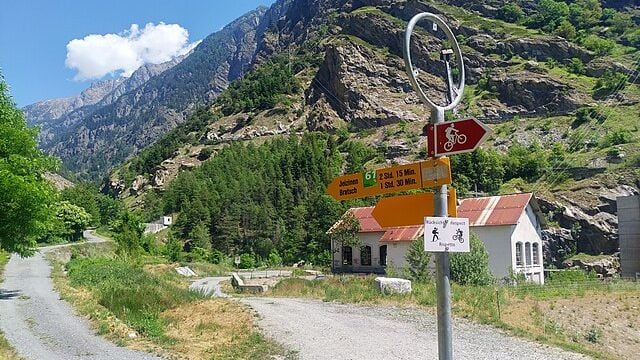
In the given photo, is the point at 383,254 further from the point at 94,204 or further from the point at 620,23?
the point at 620,23

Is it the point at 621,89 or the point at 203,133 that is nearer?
the point at 621,89

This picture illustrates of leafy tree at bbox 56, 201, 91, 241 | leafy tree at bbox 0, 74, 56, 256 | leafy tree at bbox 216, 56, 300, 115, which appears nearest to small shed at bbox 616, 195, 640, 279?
leafy tree at bbox 0, 74, 56, 256

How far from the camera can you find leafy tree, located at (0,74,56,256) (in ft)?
64.3

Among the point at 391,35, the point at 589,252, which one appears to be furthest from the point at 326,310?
the point at 391,35

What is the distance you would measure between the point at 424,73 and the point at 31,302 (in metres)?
103

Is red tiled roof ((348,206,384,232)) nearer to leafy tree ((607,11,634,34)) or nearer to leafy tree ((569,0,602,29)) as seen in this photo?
leafy tree ((607,11,634,34))

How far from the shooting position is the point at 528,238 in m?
38.0

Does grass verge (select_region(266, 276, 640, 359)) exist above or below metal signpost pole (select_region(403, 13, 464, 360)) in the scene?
below

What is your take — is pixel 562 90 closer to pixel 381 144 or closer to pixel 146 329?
pixel 381 144

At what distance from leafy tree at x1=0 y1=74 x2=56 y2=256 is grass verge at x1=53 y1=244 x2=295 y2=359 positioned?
295 centimetres

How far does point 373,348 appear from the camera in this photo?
43.3ft

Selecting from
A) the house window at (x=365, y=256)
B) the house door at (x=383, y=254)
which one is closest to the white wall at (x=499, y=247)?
the house door at (x=383, y=254)

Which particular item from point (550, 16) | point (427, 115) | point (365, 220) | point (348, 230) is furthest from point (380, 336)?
point (550, 16)

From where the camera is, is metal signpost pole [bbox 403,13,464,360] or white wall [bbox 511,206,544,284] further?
white wall [bbox 511,206,544,284]
